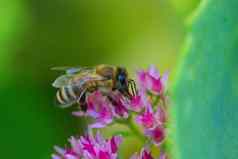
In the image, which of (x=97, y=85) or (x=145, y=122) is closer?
(x=145, y=122)

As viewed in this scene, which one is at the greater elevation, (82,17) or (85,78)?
(82,17)

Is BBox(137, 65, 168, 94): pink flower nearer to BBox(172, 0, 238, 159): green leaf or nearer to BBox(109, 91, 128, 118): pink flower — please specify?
BBox(109, 91, 128, 118): pink flower

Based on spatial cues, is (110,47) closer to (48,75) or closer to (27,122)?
(48,75)

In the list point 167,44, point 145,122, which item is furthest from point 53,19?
point 145,122

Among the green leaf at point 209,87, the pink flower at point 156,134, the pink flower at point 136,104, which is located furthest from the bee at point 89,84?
the green leaf at point 209,87

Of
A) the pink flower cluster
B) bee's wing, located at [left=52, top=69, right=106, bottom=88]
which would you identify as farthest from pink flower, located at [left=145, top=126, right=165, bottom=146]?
bee's wing, located at [left=52, top=69, right=106, bottom=88]

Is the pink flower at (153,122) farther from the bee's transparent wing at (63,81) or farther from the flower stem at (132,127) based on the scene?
the bee's transparent wing at (63,81)
